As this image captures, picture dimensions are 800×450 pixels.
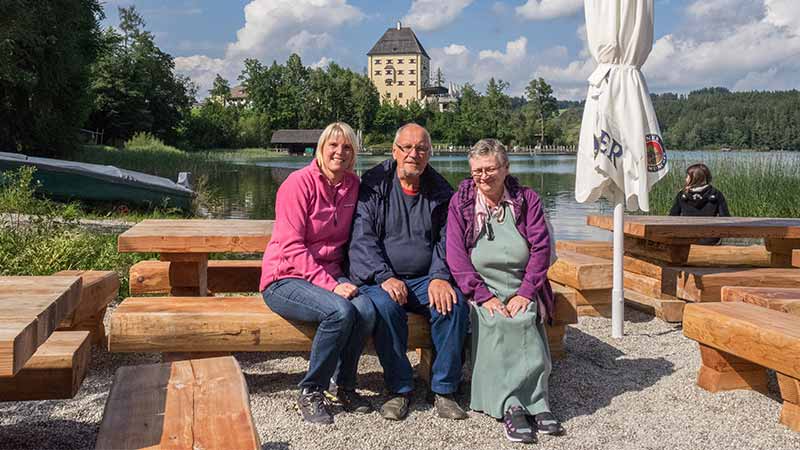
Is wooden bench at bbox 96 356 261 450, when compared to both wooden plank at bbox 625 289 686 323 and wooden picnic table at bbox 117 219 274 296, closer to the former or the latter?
wooden picnic table at bbox 117 219 274 296

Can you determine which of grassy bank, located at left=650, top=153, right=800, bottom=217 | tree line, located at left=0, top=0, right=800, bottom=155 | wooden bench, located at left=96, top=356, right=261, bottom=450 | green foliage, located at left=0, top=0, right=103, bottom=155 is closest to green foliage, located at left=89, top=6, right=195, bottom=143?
tree line, located at left=0, top=0, right=800, bottom=155

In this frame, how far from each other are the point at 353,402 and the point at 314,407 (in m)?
0.26

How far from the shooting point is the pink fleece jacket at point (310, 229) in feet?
11.3

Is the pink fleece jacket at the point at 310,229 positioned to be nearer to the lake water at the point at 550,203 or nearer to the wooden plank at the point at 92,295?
the wooden plank at the point at 92,295

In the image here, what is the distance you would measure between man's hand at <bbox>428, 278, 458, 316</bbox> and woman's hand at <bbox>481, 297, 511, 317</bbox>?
155 millimetres

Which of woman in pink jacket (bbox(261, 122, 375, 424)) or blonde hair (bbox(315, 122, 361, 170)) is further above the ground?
blonde hair (bbox(315, 122, 361, 170))

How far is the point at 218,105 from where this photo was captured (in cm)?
8588

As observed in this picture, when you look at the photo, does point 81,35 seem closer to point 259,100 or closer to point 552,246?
point 552,246

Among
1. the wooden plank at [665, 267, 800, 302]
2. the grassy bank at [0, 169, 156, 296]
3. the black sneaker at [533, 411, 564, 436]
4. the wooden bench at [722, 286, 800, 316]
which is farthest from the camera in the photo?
the grassy bank at [0, 169, 156, 296]

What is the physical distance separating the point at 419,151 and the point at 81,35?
69.3 ft

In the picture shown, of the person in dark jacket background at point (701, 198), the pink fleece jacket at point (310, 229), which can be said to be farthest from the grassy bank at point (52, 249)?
the person in dark jacket background at point (701, 198)

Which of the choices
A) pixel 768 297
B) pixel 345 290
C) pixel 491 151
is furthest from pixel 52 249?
pixel 768 297

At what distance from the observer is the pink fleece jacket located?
3.45 metres

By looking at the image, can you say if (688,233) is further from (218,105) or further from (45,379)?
(218,105)
